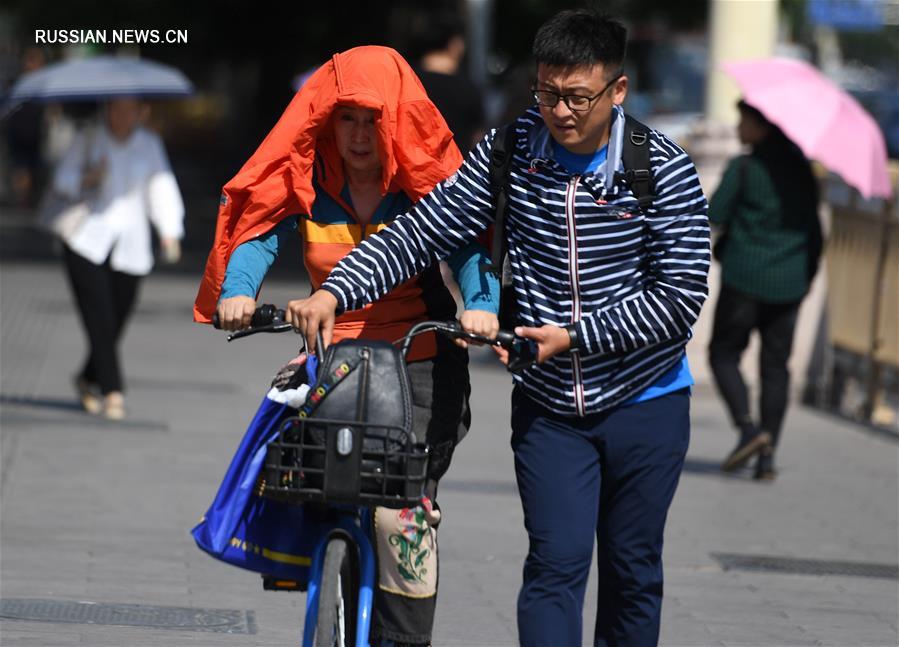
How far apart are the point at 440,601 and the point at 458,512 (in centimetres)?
169

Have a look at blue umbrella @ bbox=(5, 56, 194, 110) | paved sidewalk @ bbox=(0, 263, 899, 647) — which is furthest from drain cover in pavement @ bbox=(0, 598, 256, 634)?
blue umbrella @ bbox=(5, 56, 194, 110)

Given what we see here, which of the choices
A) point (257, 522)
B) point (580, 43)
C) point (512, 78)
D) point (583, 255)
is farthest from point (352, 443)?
point (512, 78)

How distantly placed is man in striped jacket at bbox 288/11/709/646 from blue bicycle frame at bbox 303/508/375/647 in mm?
351

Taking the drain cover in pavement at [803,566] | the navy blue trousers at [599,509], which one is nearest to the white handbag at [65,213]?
the drain cover in pavement at [803,566]

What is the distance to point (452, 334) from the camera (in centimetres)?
407

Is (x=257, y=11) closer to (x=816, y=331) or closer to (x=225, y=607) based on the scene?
(x=816, y=331)

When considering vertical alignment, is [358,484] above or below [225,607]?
above

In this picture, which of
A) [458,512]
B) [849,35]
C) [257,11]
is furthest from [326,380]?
[849,35]

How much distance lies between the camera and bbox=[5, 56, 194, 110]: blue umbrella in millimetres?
10578

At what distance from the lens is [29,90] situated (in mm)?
12039

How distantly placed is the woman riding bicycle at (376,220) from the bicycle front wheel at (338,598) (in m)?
0.18

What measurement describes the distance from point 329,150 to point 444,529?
3.23 m

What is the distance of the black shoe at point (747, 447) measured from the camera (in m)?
9.10

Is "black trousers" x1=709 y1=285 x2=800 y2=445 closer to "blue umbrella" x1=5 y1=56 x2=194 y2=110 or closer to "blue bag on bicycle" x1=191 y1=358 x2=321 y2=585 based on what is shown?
"blue umbrella" x1=5 y1=56 x2=194 y2=110
